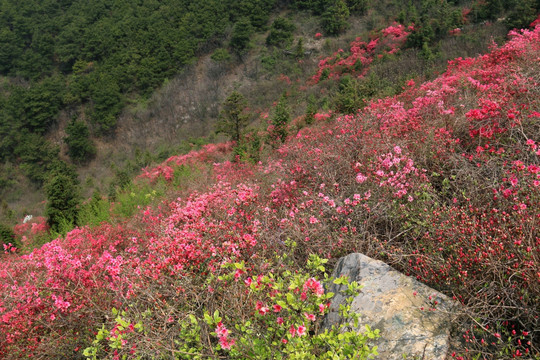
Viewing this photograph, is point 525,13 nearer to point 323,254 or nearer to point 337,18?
point 337,18

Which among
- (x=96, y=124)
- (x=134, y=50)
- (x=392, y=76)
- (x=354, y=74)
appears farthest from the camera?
(x=134, y=50)

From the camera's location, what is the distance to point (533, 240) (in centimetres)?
222


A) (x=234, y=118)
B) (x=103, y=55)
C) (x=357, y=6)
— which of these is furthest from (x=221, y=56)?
(x=234, y=118)

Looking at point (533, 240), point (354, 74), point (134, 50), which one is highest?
point (533, 240)

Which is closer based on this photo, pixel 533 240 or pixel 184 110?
pixel 533 240

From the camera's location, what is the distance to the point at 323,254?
324 centimetres

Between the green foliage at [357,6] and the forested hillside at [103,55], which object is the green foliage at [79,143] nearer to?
the forested hillside at [103,55]

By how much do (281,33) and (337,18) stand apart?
5.07 m

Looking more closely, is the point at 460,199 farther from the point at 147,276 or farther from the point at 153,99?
the point at 153,99

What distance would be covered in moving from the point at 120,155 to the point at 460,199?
2809 cm

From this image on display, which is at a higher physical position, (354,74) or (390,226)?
(390,226)

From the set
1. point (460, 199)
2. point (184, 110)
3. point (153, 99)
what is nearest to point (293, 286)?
point (460, 199)

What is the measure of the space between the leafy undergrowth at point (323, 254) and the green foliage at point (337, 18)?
2496 centimetres

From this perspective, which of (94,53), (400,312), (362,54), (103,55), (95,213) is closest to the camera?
(400,312)
